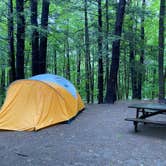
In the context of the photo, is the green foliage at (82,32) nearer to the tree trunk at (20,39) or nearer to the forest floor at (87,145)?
the tree trunk at (20,39)

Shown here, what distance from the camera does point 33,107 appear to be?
8.21 m

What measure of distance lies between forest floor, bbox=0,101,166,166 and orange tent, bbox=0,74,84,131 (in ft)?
1.10

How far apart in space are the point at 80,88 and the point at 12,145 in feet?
42.6

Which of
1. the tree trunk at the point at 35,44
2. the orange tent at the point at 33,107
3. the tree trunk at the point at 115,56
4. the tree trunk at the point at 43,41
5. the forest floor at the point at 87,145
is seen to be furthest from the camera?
the tree trunk at the point at 115,56

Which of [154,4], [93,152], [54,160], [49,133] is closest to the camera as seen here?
[54,160]

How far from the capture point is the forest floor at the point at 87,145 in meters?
5.12

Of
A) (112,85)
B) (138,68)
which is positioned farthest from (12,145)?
(138,68)

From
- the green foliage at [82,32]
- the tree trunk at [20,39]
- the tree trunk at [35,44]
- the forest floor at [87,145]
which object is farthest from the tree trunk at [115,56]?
the forest floor at [87,145]

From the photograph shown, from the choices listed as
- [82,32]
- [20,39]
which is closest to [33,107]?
[20,39]

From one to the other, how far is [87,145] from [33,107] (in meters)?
2.72

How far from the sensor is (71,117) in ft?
28.9

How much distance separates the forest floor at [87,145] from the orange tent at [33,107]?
334 mm

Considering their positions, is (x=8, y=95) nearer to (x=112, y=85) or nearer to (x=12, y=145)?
(x=12, y=145)

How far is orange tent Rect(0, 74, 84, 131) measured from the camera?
310 inches
